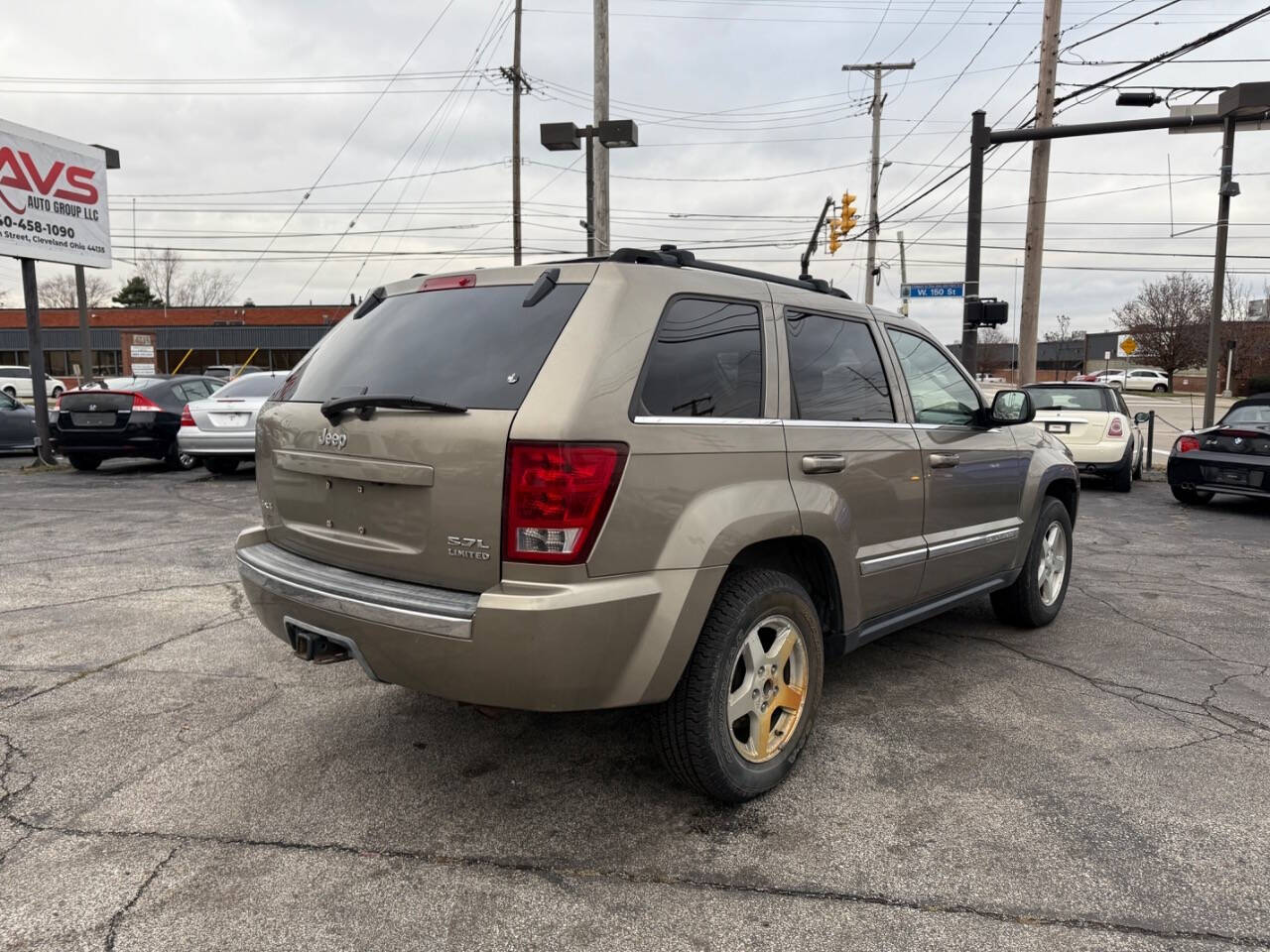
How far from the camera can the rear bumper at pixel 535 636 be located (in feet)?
8.21

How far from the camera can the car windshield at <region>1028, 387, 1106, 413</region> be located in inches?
478

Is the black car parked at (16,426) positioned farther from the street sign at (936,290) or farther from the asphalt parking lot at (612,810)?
the street sign at (936,290)

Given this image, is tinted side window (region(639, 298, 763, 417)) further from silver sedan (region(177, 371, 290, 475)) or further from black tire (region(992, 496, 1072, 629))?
silver sedan (region(177, 371, 290, 475))

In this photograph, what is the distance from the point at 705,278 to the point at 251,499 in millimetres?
8694

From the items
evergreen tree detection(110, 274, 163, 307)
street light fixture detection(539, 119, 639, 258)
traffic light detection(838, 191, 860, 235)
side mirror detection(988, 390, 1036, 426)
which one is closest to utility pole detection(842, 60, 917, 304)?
traffic light detection(838, 191, 860, 235)

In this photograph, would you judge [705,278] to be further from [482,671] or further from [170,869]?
[170,869]

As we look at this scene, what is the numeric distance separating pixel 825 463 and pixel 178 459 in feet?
41.4

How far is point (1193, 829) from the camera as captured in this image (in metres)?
2.89

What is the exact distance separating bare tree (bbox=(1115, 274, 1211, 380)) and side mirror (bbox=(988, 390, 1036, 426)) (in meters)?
55.9

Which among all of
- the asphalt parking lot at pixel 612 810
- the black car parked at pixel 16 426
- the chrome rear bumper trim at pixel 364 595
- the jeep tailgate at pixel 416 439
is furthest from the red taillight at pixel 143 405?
the chrome rear bumper trim at pixel 364 595

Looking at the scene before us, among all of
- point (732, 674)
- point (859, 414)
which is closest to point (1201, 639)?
point (859, 414)

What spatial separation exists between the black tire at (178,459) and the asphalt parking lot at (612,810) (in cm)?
862

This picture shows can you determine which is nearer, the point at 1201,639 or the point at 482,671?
the point at 482,671

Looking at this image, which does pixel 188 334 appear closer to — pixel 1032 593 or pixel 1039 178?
pixel 1039 178
